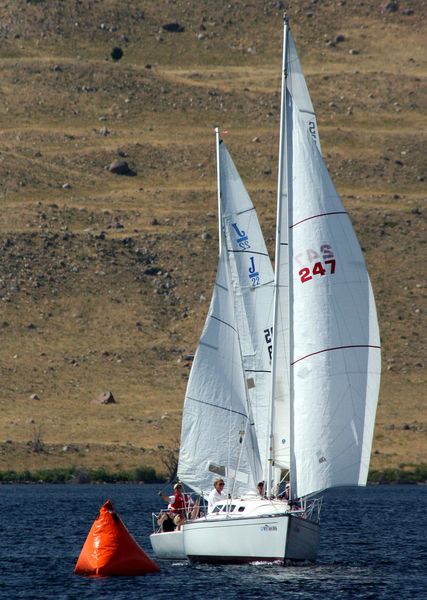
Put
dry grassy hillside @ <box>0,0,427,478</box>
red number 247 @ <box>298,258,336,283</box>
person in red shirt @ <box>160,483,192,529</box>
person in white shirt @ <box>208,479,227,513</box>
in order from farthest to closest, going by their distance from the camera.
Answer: dry grassy hillside @ <box>0,0,427,478</box> < person in red shirt @ <box>160,483,192,529</box> < person in white shirt @ <box>208,479,227,513</box> < red number 247 @ <box>298,258,336,283</box>

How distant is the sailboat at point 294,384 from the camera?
43406 mm

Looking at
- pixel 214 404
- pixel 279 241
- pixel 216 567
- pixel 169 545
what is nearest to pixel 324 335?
pixel 279 241

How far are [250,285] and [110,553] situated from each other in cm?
875

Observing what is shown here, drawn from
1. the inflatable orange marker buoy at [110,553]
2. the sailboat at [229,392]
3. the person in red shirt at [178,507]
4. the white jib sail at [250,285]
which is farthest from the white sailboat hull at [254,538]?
the white jib sail at [250,285]

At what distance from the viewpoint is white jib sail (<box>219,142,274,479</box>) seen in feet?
165

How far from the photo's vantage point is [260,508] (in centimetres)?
4600

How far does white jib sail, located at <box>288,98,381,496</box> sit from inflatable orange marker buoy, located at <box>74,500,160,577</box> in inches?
235

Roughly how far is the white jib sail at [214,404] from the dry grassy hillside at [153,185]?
43.2 meters

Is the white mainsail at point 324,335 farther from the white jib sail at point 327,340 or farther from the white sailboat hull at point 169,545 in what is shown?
the white sailboat hull at point 169,545

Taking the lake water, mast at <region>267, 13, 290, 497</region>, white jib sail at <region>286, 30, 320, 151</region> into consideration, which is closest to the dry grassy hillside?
the lake water

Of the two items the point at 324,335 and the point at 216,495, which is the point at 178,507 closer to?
the point at 216,495

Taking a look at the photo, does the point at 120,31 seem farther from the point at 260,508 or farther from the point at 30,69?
the point at 260,508

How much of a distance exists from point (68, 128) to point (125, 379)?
145 ft

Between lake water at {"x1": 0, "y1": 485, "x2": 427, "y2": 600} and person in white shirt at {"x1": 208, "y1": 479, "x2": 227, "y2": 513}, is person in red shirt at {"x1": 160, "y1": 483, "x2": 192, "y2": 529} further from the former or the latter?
person in white shirt at {"x1": 208, "y1": 479, "x2": 227, "y2": 513}
